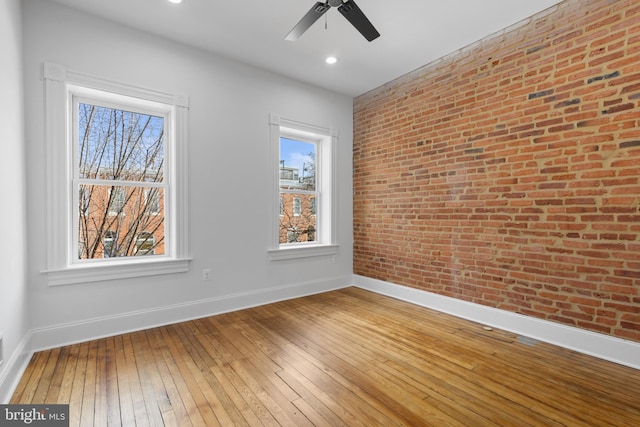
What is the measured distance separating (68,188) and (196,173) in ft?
3.69

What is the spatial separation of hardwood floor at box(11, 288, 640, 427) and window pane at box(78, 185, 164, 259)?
2.83 feet

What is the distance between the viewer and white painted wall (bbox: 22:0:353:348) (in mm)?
2494

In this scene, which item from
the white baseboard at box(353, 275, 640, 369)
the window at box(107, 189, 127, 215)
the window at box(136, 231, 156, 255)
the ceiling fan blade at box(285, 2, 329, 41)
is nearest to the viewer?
the ceiling fan blade at box(285, 2, 329, 41)

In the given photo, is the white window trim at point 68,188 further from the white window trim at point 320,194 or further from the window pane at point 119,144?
the white window trim at point 320,194

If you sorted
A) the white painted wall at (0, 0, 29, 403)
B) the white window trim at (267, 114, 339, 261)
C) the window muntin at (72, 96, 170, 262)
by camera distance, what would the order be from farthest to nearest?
1. the white window trim at (267, 114, 339, 261)
2. the window muntin at (72, 96, 170, 262)
3. the white painted wall at (0, 0, 29, 403)

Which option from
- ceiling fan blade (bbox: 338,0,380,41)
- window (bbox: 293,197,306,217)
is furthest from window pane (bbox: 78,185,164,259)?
ceiling fan blade (bbox: 338,0,380,41)

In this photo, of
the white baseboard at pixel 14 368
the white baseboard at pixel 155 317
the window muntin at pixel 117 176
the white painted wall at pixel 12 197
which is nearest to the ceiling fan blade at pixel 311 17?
the window muntin at pixel 117 176

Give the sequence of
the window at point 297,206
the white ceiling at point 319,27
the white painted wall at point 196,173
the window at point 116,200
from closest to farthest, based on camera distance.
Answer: the white painted wall at point 196,173 → the white ceiling at point 319,27 → the window at point 116,200 → the window at point 297,206

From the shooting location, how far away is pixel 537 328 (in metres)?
2.74

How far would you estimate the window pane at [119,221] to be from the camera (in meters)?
2.85

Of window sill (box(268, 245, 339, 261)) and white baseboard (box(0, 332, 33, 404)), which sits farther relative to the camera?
window sill (box(268, 245, 339, 261))

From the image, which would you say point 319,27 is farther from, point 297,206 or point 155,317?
point 155,317

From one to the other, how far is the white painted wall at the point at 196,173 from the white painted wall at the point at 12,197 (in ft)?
0.44

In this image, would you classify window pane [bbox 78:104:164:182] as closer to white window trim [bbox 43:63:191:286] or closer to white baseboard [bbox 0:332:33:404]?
white window trim [bbox 43:63:191:286]
